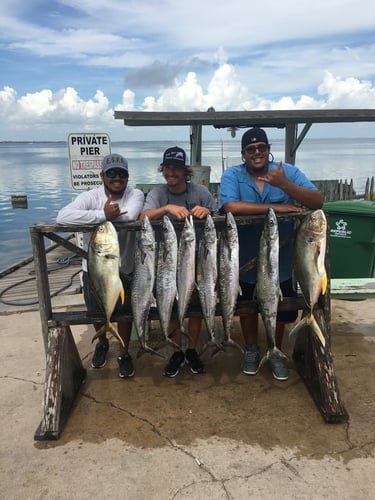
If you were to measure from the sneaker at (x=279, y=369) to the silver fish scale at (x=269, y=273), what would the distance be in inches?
21.1

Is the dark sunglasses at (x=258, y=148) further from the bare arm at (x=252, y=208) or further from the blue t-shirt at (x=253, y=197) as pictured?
the bare arm at (x=252, y=208)

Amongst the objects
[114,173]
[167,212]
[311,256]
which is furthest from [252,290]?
[114,173]

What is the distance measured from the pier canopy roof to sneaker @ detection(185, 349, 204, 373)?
551 cm

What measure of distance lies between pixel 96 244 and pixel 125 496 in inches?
67.0

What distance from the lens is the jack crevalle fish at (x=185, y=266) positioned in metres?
3.12

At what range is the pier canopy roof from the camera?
8.23 m

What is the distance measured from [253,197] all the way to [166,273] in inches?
40.9

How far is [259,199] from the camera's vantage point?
11.6 feet

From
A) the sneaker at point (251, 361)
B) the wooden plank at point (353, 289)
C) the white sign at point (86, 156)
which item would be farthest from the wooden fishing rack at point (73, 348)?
the white sign at point (86, 156)

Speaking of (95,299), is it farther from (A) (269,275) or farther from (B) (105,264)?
(A) (269,275)

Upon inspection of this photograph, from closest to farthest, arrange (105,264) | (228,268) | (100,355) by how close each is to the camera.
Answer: (105,264) < (228,268) < (100,355)

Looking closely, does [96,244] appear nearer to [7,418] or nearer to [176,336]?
[176,336]

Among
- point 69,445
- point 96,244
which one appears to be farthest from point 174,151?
point 69,445

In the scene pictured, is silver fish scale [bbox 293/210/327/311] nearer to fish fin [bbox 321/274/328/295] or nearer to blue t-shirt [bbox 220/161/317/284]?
fish fin [bbox 321/274/328/295]
